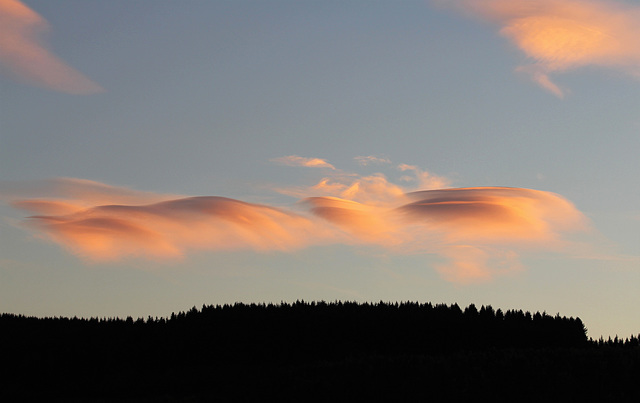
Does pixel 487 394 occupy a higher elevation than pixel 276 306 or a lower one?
lower

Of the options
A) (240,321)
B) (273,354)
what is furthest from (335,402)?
(240,321)

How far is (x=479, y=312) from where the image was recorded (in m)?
41.1

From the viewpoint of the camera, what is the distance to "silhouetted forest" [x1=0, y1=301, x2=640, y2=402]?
2352 cm

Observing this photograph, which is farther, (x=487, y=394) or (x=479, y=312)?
(x=479, y=312)

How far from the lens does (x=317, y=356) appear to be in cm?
3588

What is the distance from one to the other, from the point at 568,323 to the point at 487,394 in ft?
69.1

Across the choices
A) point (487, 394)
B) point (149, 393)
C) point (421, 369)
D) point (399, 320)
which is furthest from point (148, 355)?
point (487, 394)

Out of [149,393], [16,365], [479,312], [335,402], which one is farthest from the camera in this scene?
[479,312]

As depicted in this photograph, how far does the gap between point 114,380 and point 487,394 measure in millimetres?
15715

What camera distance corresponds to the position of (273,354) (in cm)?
3578

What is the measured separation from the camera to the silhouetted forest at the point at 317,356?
2352 centimetres

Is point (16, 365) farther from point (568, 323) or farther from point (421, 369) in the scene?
point (568, 323)

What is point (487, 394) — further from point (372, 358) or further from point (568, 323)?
point (568, 323)

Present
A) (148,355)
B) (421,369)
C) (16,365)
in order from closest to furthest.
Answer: (421,369)
(16,365)
(148,355)
